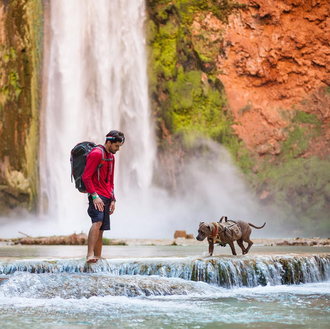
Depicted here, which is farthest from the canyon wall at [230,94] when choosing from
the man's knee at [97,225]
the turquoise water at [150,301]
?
the man's knee at [97,225]

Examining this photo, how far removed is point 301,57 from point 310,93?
104 inches

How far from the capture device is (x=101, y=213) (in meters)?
7.46

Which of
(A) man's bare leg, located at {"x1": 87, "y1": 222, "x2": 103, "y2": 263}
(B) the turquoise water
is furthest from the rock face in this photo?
(A) man's bare leg, located at {"x1": 87, "y1": 222, "x2": 103, "y2": 263}

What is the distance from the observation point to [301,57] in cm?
3781

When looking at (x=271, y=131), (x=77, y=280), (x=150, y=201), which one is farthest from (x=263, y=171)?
(x=77, y=280)

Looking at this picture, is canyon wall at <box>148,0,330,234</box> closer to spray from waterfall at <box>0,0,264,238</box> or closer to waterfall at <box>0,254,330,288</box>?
spray from waterfall at <box>0,0,264,238</box>

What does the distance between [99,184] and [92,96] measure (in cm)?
2453

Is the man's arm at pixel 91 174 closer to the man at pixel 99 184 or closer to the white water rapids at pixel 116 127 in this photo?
the man at pixel 99 184

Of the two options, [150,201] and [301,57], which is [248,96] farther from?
[150,201]

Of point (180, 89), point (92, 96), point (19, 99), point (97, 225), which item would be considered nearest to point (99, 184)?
point (97, 225)

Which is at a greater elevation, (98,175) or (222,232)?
(98,175)

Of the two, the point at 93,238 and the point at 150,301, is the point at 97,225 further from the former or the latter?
the point at 150,301

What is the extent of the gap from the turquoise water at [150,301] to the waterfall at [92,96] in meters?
22.0

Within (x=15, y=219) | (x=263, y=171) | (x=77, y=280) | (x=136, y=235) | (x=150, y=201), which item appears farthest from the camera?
(x=263, y=171)
